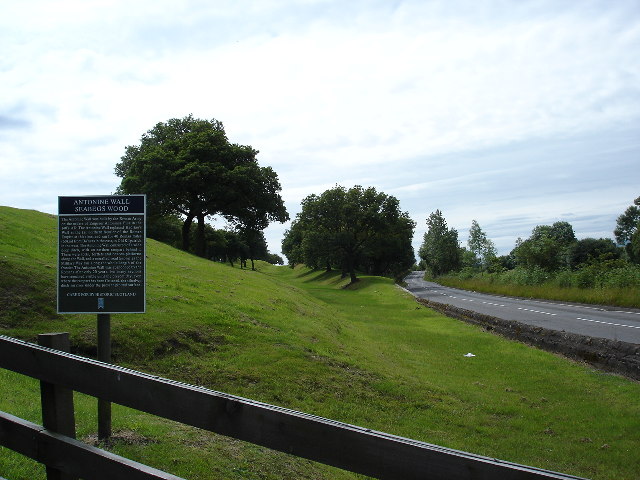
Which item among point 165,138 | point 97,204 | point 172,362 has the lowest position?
point 172,362

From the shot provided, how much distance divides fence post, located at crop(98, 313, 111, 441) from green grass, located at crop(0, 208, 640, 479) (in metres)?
0.22

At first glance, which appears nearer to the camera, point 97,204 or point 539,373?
point 97,204

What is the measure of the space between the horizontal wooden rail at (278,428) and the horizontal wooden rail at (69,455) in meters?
0.34

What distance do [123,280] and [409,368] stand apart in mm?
11075

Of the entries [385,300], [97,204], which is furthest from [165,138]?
[97,204]

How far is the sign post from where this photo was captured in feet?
23.1

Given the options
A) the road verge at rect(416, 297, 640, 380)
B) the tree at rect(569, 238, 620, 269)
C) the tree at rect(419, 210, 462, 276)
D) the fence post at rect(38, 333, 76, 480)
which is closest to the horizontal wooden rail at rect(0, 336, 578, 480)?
the fence post at rect(38, 333, 76, 480)

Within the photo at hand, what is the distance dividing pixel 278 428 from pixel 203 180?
1837 inches

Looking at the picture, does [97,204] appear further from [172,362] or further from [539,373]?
[539,373]

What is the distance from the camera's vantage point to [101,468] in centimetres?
353

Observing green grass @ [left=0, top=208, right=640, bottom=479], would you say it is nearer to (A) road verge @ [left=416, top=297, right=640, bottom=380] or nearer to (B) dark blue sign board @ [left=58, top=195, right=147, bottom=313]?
(A) road verge @ [left=416, top=297, right=640, bottom=380]

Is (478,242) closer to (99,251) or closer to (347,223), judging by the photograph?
(347,223)

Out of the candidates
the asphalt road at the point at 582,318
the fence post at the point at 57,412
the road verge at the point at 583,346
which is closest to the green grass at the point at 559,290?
the asphalt road at the point at 582,318

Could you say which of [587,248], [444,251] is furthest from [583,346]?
[587,248]
